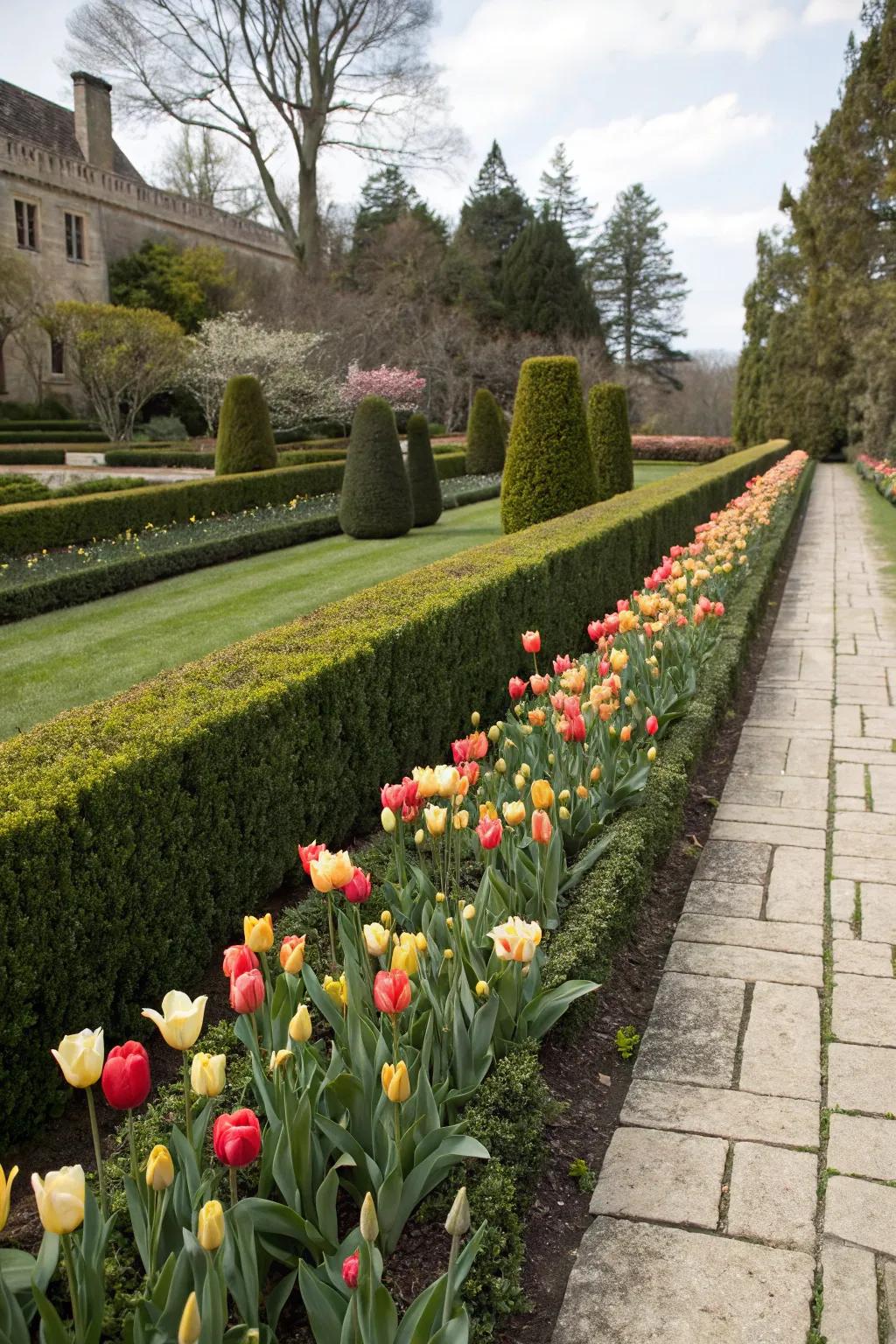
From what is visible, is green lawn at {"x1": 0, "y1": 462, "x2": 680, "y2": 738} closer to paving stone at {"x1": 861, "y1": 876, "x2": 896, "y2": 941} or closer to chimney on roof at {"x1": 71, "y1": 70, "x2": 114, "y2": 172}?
paving stone at {"x1": 861, "y1": 876, "x2": 896, "y2": 941}

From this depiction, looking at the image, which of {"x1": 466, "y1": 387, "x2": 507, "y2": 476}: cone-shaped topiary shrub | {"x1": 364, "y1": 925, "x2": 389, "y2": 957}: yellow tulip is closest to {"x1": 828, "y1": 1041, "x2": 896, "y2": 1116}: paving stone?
{"x1": 364, "y1": 925, "x2": 389, "y2": 957}: yellow tulip

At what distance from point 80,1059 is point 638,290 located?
170 feet

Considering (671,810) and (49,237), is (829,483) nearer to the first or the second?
(49,237)

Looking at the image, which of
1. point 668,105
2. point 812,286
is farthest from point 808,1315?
point 812,286

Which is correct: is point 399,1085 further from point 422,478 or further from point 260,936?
point 422,478

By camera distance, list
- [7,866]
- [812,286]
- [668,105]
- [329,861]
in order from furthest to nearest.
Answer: [812,286] → [668,105] → [7,866] → [329,861]

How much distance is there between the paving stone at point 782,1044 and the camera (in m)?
2.65

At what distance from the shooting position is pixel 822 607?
961 centimetres

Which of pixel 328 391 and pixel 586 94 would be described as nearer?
pixel 586 94

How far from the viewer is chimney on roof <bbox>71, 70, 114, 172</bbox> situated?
32438 millimetres

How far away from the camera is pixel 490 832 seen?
247 cm

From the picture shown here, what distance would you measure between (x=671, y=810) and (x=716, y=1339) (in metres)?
2.17

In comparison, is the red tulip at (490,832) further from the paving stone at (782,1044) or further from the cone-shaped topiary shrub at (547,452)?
the cone-shaped topiary shrub at (547,452)

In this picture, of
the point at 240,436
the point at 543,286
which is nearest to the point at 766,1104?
the point at 240,436
